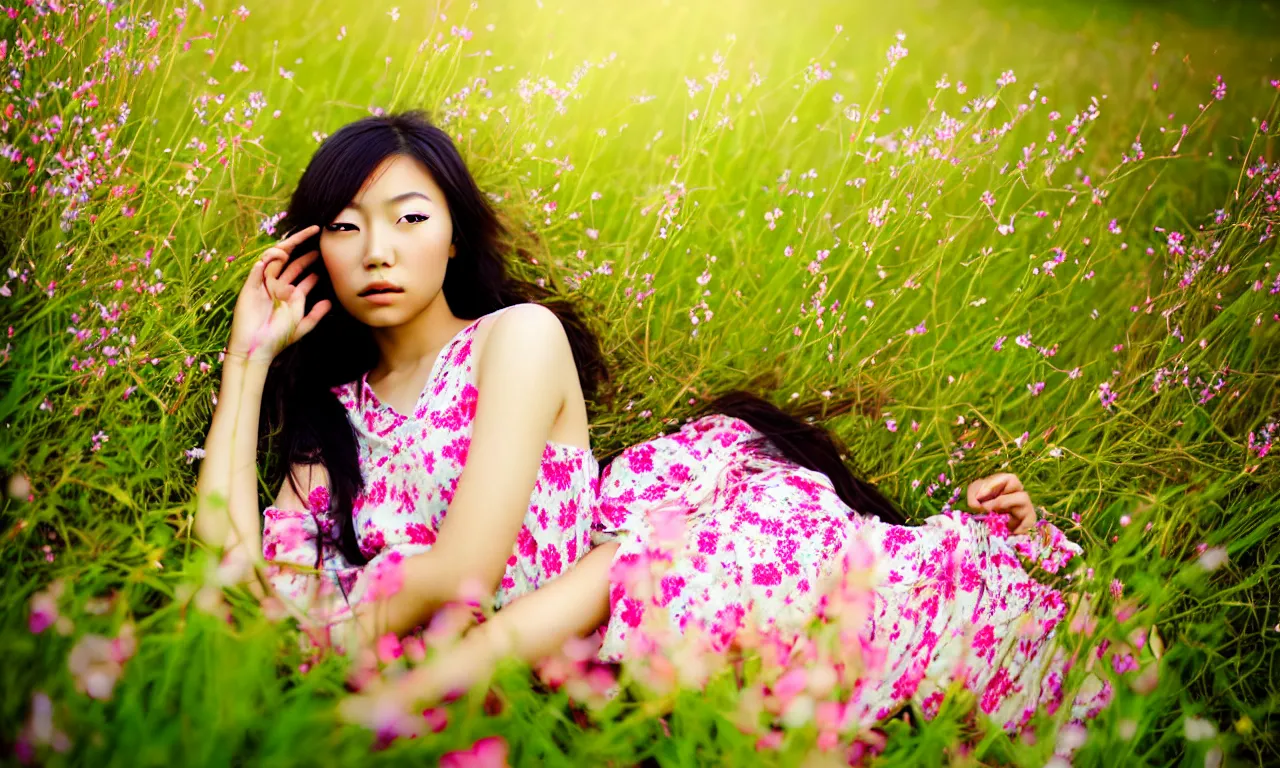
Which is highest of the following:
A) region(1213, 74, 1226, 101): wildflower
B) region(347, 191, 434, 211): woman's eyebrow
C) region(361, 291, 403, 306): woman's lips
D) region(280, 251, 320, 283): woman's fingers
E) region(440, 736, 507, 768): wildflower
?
region(1213, 74, 1226, 101): wildflower

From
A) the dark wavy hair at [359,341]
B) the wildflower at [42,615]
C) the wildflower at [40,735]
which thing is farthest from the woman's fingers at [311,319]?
the wildflower at [40,735]

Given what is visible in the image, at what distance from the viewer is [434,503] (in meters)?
2.28

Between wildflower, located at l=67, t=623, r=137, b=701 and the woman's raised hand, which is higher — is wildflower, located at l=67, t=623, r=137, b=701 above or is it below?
below

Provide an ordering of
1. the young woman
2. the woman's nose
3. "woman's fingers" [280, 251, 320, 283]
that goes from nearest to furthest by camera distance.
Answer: the young woman
the woman's nose
"woman's fingers" [280, 251, 320, 283]

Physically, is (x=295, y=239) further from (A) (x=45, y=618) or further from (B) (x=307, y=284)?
(A) (x=45, y=618)

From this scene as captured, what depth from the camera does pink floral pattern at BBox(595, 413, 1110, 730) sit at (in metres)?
2.00

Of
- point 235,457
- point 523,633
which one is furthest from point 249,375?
point 523,633

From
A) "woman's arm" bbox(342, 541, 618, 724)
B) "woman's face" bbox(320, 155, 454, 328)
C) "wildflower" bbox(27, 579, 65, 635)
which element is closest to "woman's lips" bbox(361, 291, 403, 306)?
"woman's face" bbox(320, 155, 454, 328)

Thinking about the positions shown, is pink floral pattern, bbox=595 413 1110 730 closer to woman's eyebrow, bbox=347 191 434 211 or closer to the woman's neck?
the woman's neck

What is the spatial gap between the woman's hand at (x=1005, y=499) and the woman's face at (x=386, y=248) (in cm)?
140

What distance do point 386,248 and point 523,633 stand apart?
924mm

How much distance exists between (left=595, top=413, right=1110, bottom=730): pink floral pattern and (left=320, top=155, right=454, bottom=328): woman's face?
0.74m

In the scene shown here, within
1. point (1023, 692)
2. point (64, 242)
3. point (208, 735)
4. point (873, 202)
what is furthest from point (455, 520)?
point (873, 202)

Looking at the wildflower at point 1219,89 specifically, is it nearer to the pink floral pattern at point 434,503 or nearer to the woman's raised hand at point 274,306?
the pink floral pattern at point 434,503
